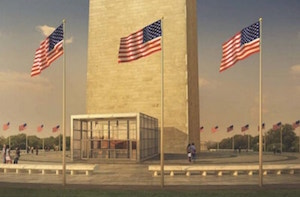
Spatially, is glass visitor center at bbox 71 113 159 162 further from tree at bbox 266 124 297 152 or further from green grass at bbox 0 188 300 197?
tree at bbox 266 124 297 152

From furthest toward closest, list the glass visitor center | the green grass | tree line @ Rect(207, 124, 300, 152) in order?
1. tree line @ Rect(207, 124, 300, 152)
2. the glass visitor center
3. the green grass

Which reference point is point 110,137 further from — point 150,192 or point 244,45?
point 244,45

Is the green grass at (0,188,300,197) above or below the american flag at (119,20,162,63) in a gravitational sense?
below

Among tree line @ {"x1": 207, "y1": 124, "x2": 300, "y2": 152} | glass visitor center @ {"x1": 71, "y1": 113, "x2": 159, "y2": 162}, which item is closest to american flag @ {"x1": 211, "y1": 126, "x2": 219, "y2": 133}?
tree line @ {"x1": 207, "y1": 124, "x2": 300, "y2": 152}

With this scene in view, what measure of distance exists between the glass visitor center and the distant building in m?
10.9

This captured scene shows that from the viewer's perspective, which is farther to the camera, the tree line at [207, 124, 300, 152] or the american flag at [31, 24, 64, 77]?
the tree line at [207, 124, 300, 152]

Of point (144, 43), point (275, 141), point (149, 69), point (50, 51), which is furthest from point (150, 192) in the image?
point (275, 141)

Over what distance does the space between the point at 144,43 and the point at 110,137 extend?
2108cm

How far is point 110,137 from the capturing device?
128 ft

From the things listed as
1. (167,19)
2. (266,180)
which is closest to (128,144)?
(266,180)

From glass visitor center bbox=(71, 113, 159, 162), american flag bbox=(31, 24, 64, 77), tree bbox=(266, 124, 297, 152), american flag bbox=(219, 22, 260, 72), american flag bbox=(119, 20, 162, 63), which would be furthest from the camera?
tree bbox=(266, 124, 297, 152)

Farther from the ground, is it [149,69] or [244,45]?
[149,69]

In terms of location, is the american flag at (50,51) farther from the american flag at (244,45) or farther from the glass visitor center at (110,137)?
the glass visitor center at (110,137)

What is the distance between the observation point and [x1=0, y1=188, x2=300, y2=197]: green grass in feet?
56.5
